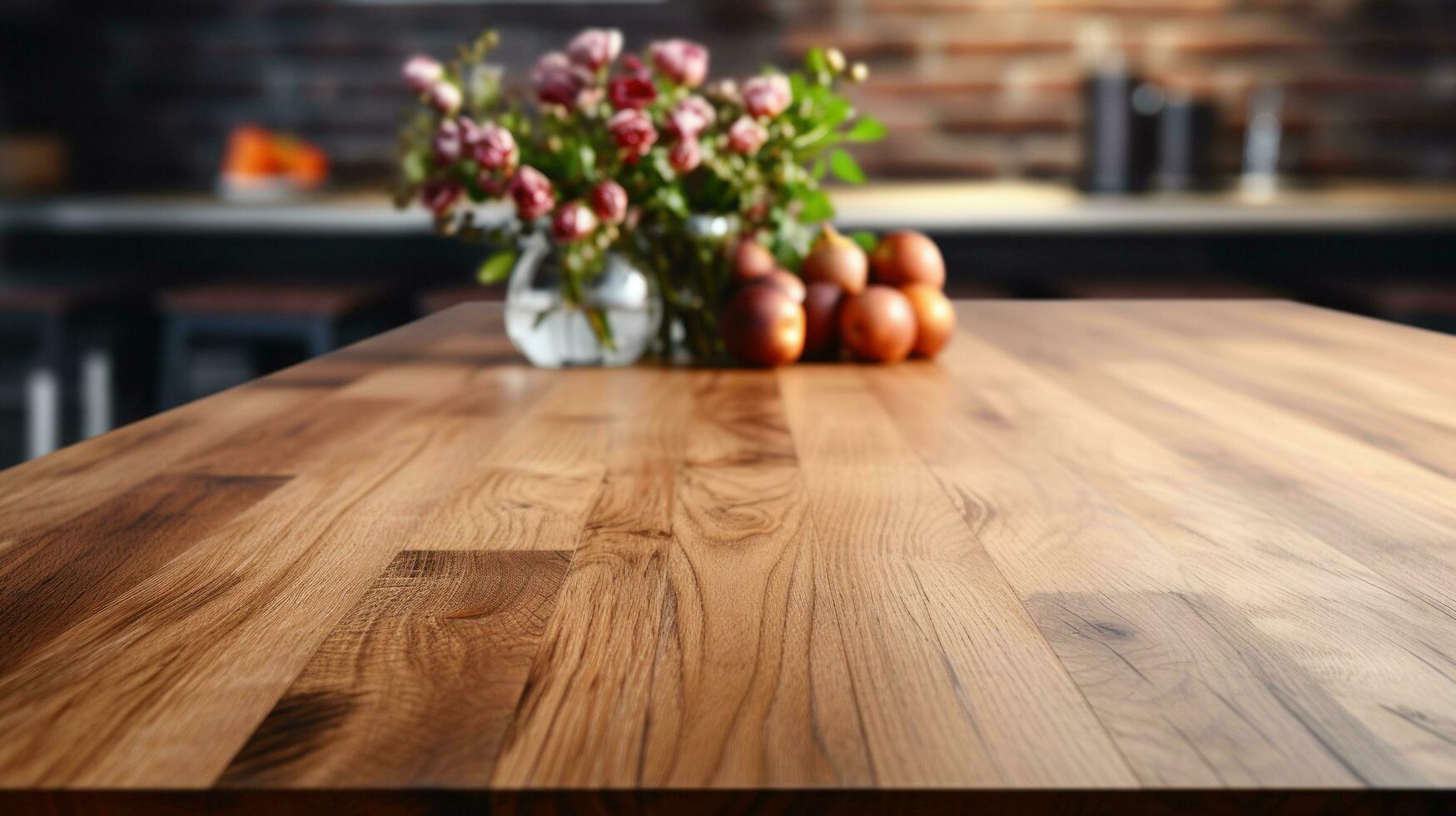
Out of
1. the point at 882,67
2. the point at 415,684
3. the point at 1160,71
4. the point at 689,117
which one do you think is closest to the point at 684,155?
the point at 689,117

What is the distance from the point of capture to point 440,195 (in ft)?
3.81

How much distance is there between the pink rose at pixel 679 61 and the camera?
1187 mm

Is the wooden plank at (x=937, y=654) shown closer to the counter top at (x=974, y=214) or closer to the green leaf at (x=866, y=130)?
the green leaf at (x=866, y=130)

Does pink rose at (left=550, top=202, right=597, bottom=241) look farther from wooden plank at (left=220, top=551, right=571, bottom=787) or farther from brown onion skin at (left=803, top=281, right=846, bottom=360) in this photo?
wooden plank at (left=220, top=551, right=571, bottom=787)

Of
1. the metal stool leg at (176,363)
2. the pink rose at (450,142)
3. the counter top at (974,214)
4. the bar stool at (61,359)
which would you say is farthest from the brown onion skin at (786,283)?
the bar stool at (61,359)

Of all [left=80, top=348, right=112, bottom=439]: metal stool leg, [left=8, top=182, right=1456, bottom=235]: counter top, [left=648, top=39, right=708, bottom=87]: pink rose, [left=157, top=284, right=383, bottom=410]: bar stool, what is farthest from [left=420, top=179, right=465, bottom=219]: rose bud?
[left=80, top=348, right=112, bottom=439]: metal stool leg

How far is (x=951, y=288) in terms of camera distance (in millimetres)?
2889

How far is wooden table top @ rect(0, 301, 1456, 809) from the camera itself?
375 millimetres

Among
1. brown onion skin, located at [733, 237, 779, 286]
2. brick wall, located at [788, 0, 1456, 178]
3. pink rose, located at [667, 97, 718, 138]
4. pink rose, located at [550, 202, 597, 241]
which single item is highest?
brick wall, located at [788, 0, 1456, 178]

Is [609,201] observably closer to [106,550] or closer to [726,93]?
[726,93]

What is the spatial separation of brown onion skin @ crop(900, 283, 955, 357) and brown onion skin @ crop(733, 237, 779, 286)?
0.15m

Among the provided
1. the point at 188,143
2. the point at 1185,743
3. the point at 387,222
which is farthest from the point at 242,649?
the point at 188,143
